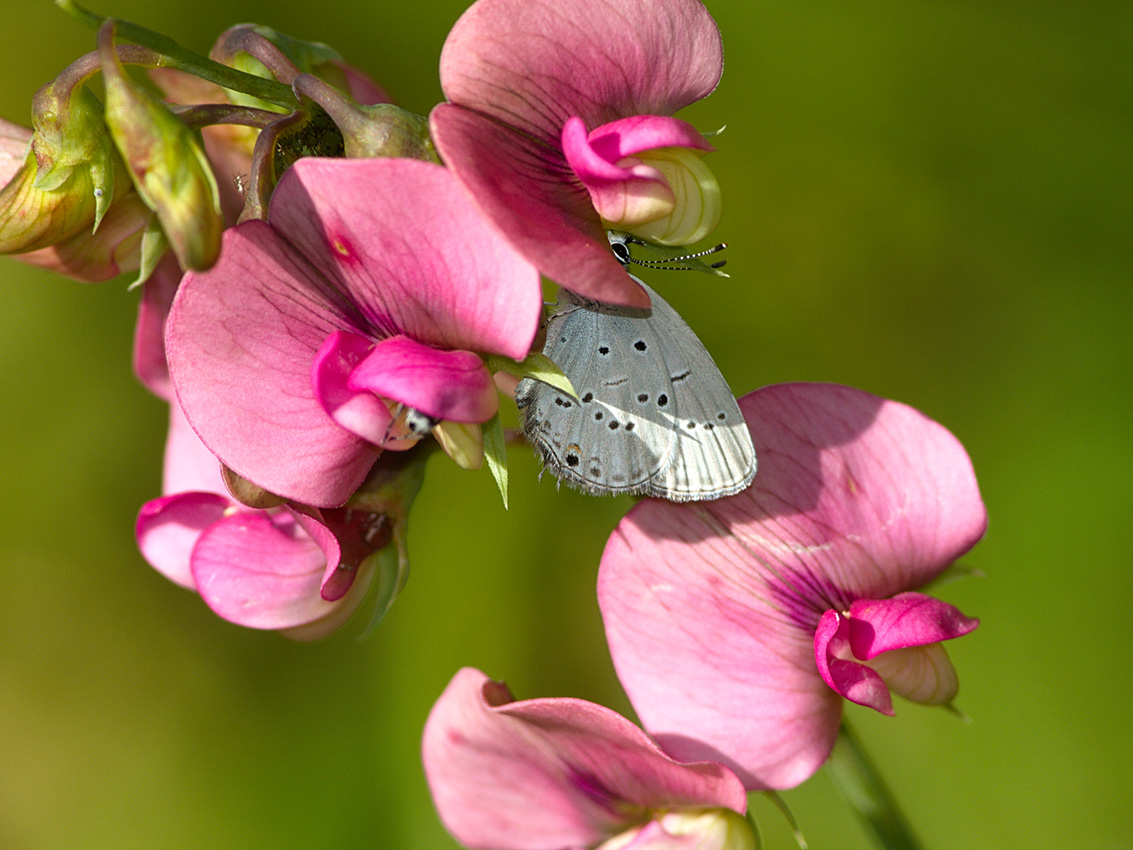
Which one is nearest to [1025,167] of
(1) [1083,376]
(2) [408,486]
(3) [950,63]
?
(3) [950,63]

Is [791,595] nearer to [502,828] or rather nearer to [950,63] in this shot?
[502,828]

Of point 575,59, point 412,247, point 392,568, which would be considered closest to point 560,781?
point 392,568

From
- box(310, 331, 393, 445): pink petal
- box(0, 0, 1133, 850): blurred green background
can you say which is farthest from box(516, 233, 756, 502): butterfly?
box(0, 0, 1133, 850): blurred green background

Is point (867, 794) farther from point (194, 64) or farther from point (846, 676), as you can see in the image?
point (194, 64)

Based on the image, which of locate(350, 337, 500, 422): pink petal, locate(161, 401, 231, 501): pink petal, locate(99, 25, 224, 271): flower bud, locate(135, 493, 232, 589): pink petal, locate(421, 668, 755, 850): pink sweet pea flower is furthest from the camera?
locate(161, 401, 231, 501): pink petal

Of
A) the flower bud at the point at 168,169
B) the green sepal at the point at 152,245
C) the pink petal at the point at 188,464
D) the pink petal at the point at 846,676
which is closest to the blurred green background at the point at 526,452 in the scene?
the pink petal at the point at 188,464

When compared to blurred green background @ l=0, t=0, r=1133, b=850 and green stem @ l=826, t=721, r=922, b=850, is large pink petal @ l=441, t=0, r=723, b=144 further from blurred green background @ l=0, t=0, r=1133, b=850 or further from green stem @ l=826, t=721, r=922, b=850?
blurred green background @ l=0, t=0, r=1133, b=850
